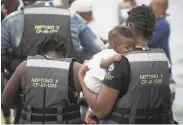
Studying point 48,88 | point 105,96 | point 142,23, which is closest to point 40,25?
point 48,88

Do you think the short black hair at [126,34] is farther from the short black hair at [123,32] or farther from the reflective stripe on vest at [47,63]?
the reflective stripe on vest at [47,63]

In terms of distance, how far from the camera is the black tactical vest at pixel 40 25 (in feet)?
14.2

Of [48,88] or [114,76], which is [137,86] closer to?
[114,76]

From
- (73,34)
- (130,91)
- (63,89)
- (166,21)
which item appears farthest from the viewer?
(166,21)

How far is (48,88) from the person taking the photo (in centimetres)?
331

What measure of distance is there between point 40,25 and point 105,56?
1.39 metres

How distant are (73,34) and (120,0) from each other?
157cm

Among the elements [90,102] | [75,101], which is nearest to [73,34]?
[75,101]

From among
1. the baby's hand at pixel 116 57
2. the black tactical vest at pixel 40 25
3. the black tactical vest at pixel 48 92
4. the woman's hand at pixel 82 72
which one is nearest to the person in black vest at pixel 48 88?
the black tactical vest at pixel 48 92

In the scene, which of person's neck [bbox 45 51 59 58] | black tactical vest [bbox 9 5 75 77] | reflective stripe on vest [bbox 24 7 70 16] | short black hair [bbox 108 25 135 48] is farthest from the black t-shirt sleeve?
reflective stripe on vest [bbox 24 7 70 16]

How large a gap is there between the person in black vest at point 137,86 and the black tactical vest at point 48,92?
9.9 inches

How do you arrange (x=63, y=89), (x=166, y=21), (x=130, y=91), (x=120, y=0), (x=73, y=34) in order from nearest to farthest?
(x=130, y=91)
(x=63, y=89)
(x=73, y=34)
(x=166, y=21)
(x=120, y=0)

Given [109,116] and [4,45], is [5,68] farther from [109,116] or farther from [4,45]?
[109,116]

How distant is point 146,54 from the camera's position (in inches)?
120
